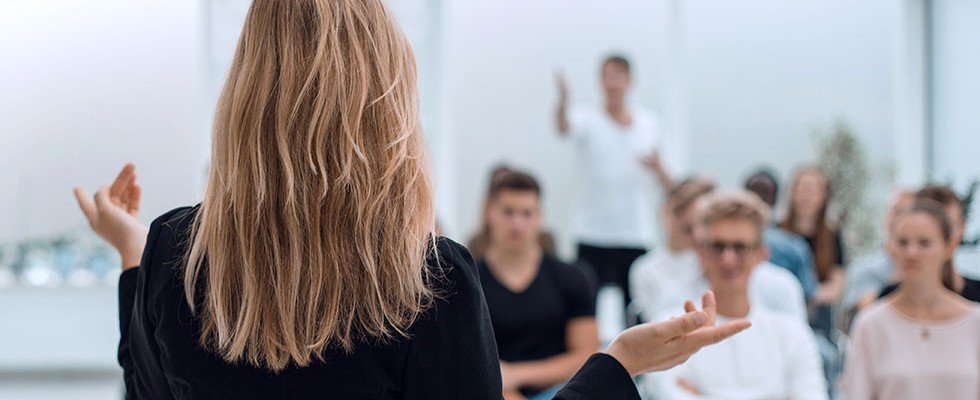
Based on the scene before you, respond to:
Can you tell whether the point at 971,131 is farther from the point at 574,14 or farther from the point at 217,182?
the point at 217,182

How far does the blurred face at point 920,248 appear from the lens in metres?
3.21

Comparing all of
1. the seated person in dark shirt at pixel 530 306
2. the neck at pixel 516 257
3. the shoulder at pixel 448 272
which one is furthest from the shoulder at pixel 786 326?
Result: the shoulder at pixel 448 272

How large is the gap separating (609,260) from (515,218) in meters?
2.10

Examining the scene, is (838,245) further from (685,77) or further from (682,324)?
(682,324)

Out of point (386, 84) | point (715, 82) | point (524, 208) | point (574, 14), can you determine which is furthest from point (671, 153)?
point (386, 84)

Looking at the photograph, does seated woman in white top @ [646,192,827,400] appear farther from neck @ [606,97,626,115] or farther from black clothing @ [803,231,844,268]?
neck @ [606,97,626,115]

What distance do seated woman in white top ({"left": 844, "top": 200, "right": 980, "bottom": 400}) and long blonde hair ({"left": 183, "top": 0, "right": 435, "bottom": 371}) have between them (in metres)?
2.39

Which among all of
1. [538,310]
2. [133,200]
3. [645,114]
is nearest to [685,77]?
[645,114]

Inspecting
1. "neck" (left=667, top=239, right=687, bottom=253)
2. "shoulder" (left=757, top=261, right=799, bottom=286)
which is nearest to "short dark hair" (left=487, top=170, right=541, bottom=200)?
"neck" (left=667, top=239, right=687, bottom=253)

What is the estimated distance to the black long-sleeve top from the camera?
3.77 feet

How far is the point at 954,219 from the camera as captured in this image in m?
3.51

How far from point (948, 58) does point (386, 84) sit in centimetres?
612

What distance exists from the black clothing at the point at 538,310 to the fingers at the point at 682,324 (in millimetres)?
2399

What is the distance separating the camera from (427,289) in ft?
3.76
